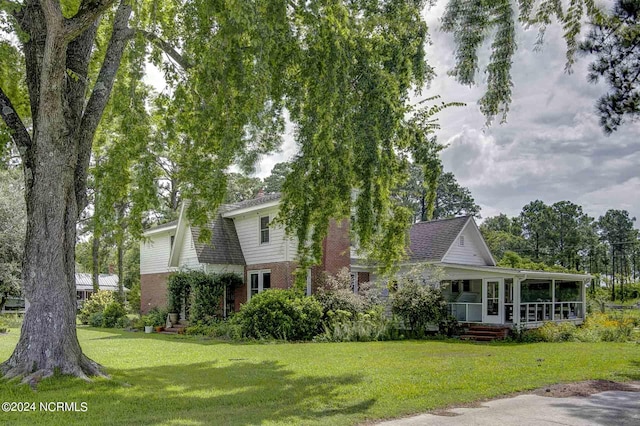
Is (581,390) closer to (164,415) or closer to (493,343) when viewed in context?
(164,415)

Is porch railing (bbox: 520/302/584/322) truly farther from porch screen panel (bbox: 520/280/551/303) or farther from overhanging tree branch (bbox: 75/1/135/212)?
overhanging tree branch (bbox: 75/1/135/212)

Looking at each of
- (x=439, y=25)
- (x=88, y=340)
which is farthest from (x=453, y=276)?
(x=439, y=25)

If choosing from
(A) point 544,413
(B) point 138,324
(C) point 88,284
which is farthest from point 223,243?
(C) point 88,284

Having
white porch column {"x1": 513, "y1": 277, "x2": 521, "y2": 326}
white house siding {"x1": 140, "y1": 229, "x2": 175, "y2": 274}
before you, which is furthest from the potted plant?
white porch column {"x1": 513, "y1": 277, "x2": 521, "y2": 326}

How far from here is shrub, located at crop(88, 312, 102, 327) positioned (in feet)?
89.4

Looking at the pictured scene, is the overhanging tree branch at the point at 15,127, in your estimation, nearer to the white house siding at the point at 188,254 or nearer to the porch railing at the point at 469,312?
the white house siding at the point at 188,254

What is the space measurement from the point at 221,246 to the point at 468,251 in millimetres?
11158

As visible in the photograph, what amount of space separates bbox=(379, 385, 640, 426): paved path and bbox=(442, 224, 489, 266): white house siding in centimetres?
1522

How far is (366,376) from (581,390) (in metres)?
3.71

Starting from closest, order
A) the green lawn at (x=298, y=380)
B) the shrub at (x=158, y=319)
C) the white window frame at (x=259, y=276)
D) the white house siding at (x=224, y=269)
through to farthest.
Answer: the green lawn at (x=298, y=380) < the white window frame at (x=259, y=276) < the white house siding at (x=224, y=269) < the shrub at (x=158, y=319)

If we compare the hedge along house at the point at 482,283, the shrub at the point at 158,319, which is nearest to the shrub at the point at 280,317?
the hedge along house at the point at 482,283

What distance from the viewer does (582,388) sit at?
29.8 feet

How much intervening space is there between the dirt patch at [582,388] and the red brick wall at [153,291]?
828 inches

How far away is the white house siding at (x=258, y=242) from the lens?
71.6ft
